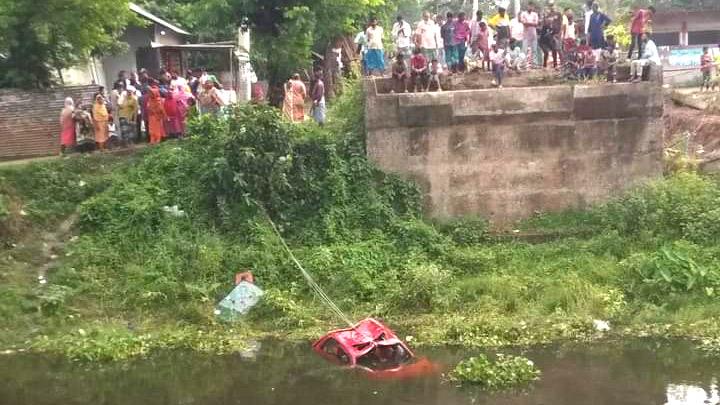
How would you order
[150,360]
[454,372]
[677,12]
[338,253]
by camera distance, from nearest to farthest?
[454,372], [150,360], [338,253], [677,12]

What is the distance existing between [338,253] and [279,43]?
22.9 feet

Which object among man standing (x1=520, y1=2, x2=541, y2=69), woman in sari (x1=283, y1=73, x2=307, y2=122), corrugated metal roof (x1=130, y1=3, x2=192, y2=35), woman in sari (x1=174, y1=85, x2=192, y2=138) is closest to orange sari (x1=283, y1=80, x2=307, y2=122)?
woman in sari (x1=283, y1=73, x2=307, y2=122)

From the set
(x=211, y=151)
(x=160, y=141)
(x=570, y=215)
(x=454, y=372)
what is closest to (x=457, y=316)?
(x=454, y=372)

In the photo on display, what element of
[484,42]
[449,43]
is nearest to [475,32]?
[484,42]

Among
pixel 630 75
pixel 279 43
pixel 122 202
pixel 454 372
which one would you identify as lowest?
pixel 454 372

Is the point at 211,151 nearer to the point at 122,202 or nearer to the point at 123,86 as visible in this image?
the point at 122,202

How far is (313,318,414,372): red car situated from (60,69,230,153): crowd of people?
706 cm

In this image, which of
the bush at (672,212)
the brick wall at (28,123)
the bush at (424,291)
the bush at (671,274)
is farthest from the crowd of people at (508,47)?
the brick wall at (28,123)

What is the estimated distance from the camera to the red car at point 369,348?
1065 cm

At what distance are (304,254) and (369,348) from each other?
130 inches

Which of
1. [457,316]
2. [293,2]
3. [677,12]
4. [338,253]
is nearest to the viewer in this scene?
[457,316]

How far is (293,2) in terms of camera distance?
18547 mm

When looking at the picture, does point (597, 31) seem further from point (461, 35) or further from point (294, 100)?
point (294, 100)

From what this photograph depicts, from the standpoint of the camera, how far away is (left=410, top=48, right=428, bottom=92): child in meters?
15.5
